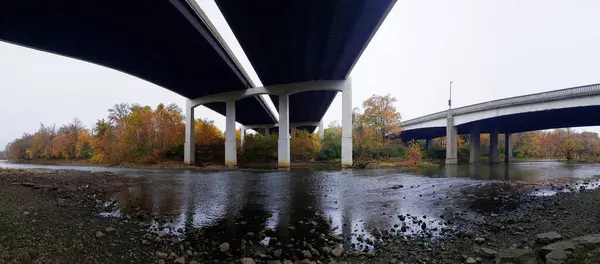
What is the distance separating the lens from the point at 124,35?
72.2ft

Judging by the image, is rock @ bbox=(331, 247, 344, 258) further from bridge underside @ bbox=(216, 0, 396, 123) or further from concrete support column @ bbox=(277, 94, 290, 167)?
concrete support column @ bbox=(277, 94, 290, 167)

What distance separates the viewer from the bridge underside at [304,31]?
712 inches

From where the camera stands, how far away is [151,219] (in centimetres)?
899

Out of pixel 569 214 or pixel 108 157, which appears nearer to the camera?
pixel 569 214

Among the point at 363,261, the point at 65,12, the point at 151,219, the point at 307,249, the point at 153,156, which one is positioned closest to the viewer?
the point at 363,261

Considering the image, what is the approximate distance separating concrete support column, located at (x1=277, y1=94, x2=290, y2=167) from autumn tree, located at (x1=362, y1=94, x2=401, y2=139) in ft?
53.1

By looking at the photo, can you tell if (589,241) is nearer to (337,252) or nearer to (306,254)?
(337,252)

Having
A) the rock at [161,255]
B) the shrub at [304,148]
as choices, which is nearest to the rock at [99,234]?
the rock at [161,255]

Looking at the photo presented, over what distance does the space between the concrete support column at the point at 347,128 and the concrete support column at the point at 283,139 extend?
7632 millimetres

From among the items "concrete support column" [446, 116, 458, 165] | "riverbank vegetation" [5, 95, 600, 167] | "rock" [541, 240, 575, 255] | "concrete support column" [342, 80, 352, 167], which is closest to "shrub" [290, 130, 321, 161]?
"riverbank vegetation" [5, 95, 600, 167]

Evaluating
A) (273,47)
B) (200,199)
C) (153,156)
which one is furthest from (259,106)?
(200,199)

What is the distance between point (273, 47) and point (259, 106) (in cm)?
3315

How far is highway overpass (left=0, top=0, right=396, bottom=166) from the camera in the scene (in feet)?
59.2

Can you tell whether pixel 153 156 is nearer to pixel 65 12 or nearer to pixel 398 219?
pixel 65 12
